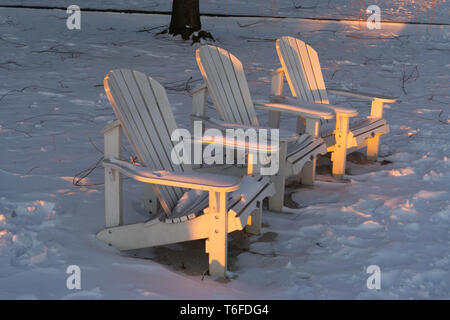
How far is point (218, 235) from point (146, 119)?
2.62ft

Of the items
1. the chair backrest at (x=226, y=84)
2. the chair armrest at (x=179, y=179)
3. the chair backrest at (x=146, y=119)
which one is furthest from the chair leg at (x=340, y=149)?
the chair armrest at (x=179, y=179)

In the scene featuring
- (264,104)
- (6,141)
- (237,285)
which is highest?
(264,104)

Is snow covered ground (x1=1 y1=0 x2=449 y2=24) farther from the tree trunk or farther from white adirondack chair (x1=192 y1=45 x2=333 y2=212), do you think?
white adirondack chair (x1=192 y1=45 x2=333 y2=212)

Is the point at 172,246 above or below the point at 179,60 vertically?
below

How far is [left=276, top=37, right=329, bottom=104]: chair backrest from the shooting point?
4523 mm

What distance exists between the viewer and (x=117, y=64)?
23.1 ft

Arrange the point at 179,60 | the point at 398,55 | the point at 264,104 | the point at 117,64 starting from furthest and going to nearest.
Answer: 1. the point at 398,55
2. the point at 179,60
3. the point at 117,64
4. the point at 264,104

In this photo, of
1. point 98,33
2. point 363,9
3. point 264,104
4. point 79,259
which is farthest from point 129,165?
point 363,9

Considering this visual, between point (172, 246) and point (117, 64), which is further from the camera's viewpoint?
point (117, 64)

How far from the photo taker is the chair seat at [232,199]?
2.93 m

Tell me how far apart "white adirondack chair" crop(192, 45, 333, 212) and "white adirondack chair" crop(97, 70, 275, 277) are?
42 centimetres

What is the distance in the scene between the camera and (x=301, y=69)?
4.68 metres

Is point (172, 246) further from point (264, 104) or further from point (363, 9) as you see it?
point (363, 9)

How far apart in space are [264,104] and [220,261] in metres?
1.65
